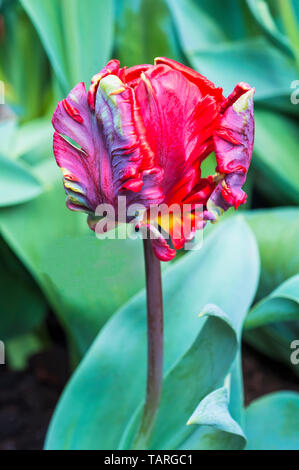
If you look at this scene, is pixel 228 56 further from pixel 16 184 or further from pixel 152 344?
pixel 152 344

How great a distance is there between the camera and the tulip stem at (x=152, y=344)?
1.56ft

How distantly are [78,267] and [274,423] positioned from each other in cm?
28

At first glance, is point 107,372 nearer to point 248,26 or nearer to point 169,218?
point 169,218

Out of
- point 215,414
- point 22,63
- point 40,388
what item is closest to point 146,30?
point 22,63

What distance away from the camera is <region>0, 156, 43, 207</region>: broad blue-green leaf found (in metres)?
0.77

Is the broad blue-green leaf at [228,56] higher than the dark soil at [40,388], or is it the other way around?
the broad blue-green leaf at [228,56]

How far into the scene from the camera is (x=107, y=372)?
25.0 inches

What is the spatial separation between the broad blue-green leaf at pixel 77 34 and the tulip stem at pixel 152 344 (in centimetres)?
51

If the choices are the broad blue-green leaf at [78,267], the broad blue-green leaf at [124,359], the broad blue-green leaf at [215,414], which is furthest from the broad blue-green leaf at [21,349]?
the broad blue-green leaf at [215,414]

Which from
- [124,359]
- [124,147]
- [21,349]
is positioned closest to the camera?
[124,147]

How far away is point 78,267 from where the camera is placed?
704mm

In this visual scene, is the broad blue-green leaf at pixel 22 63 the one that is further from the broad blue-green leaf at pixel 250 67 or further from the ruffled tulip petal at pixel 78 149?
the ruffled tulip petal at pixel 78 149

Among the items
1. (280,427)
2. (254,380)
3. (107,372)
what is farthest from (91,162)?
(254,380)

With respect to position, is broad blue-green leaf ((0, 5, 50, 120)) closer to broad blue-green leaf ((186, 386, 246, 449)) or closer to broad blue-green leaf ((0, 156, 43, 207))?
broad blue-green leaf ((0, 156, 43, 207))
